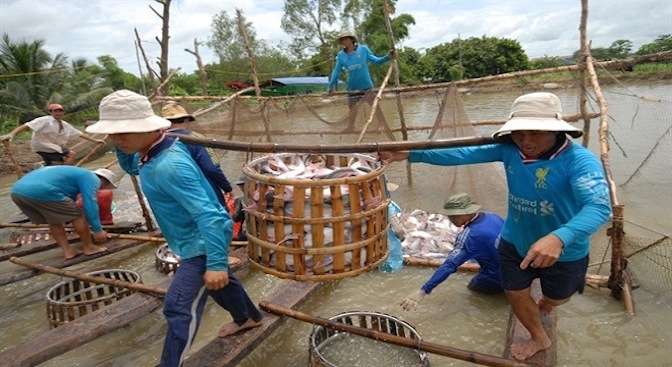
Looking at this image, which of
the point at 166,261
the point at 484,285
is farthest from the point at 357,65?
the point at 484,285

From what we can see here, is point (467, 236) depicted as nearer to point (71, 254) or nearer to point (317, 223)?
point (317, 223)

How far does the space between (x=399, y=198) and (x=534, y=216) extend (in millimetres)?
3427

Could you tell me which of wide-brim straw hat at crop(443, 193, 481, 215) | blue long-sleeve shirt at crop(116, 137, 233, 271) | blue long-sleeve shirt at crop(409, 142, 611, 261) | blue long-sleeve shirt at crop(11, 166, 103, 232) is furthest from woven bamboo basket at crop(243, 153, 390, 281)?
blue long-sleeve shirt at crop(11, 166, 103, 232)

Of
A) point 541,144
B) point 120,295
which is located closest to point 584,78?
point 541,144

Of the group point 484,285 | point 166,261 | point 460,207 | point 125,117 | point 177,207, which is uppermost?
point 125,117

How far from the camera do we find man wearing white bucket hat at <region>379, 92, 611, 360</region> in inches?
71.6

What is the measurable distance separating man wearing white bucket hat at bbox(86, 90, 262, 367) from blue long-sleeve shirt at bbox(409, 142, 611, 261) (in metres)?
1.21

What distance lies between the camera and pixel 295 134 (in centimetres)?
730

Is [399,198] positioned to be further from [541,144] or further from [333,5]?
[333,5]

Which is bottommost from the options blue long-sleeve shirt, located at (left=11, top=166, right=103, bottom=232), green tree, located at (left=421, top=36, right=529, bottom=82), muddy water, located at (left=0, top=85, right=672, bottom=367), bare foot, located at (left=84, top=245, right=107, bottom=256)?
muddy water, located at (left=0, top=85, right=672, bottom=367)

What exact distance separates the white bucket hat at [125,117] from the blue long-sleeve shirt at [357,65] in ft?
17.6

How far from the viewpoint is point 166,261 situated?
4676mm

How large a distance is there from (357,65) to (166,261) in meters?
4.40

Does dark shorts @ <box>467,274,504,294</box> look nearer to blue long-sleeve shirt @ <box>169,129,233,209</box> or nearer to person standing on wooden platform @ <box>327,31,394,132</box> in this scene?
blue long-sleeve shirt @ <box>169,129,233,209</box>
